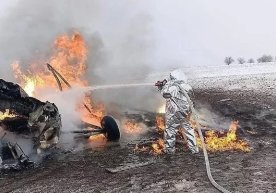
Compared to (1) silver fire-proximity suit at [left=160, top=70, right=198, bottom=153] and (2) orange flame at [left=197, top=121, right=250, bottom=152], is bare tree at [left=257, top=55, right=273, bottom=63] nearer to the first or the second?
(2) orange flame at [left=197, top=121, right=250, bottom=152]

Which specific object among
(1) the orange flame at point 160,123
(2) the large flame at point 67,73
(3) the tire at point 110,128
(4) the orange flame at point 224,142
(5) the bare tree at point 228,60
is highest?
(2) the large flame at point 67,73

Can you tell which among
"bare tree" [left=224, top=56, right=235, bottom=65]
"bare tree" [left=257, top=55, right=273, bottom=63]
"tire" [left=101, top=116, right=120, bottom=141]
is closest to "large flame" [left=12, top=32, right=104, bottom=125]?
"tire" [left=101, top=116, right=120, bottom=141]

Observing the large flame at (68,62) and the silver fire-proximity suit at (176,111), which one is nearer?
the silver fire-proximity suit at (176,111)

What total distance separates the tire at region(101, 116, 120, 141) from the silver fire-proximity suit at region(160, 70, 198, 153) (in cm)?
180

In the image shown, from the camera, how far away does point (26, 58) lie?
19.3 m

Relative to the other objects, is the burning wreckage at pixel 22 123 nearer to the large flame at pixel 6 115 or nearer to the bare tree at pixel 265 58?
the large flame at pixel 6 115

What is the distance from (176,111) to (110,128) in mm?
2190

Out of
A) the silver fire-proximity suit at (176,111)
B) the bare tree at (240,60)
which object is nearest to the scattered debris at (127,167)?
the silver fire-proximity suit at (176,111)

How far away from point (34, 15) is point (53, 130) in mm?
12470

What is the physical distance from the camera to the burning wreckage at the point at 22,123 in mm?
8781

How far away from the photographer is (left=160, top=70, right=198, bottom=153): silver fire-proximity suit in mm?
9266

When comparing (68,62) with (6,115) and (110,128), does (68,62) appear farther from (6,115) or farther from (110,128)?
A: (6,115)

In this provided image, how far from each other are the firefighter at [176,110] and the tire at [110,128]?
1799 millimetres

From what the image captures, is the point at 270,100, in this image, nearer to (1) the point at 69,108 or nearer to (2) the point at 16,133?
(1) the point at 69,108
